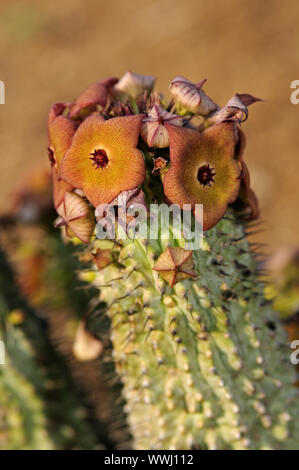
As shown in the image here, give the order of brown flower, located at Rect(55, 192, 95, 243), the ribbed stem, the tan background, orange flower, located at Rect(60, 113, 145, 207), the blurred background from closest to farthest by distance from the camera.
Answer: orange flower, located at Rect(60, 113, 145, 207)
brown flower, located at Rect(55, 192, 95, 243)
the ribbed stem
the blurred background
the tan background

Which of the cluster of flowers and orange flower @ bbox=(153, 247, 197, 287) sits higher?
the cluster of flowers

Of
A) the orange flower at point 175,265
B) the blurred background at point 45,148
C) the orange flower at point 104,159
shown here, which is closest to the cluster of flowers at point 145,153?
the orange flower at point 104,159

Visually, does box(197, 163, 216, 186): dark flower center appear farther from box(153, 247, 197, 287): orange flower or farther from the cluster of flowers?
box(153, 247, 197, 287): orange flower

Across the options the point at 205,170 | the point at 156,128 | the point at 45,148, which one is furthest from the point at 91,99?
the point at 45,148

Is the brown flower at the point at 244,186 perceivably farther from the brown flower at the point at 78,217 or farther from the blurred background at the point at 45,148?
the brown flower at the point at 78,217

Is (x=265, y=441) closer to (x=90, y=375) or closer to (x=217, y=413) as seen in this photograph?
(x=217, y=413)

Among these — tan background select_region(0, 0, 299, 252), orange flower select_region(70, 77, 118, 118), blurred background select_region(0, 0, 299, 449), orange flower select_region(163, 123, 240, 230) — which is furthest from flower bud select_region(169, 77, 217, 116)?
tan background select_region(0, 0, 299, 252)

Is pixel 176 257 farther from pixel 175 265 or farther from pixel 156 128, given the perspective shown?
pixel 156 128
